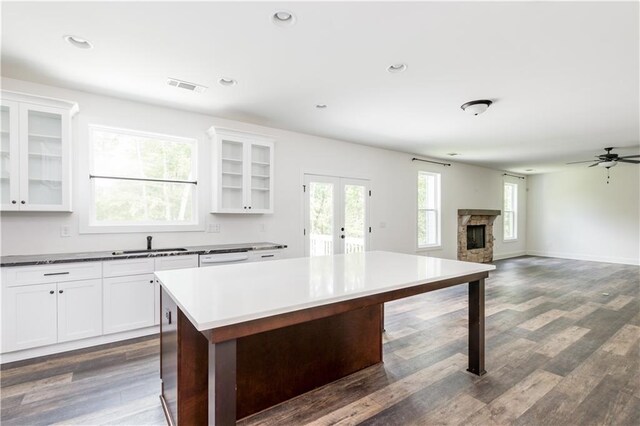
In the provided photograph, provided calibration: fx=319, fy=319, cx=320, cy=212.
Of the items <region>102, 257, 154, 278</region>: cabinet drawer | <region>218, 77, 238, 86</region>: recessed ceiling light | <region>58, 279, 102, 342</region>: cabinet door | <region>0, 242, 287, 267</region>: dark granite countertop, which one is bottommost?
<region>58, 279, 102, 342</region>: cabinet door

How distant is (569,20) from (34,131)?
4.47 metres

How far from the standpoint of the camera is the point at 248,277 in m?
2.03

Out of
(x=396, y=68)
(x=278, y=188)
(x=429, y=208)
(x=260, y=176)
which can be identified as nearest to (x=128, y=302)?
(x=260, y=176)

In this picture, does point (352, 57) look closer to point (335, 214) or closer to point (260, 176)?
point (260, 176)

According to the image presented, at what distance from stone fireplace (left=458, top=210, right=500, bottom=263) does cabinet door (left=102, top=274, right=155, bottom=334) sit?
6.77 metres

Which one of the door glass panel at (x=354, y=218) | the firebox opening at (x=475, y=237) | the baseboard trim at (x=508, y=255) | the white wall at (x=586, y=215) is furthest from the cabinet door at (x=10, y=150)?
the white wall at (x=586, y=215)

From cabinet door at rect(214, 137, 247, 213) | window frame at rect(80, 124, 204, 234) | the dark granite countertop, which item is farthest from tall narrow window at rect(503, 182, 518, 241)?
window frame at rect(80, 124, 204, 234)

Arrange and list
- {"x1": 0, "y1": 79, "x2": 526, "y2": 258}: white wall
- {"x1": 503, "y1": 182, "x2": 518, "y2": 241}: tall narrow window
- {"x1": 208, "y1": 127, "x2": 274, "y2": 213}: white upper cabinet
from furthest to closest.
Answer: {"x1": 503, "y1": 182, "x2": 518, "y2": 241}: tall narrow window → {"x1": 208, "y1": 127, "x2": 274, "y2": 213}: white upper cabinet → {"x1": 0, "y1": 79, "x2": 526, "y2": 258}: white wall

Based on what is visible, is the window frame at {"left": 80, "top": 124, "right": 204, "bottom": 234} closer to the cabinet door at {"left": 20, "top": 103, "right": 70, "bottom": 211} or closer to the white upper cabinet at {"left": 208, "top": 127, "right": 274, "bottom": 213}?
the white upper cabinet at {"left": 208, "top": 127, "right": 274, "bottom": 213}

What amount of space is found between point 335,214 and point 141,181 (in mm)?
2964

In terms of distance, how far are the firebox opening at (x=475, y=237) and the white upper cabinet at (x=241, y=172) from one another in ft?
19.0

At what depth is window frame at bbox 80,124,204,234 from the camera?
138 inches

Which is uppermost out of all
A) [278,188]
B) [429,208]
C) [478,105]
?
[478,105]

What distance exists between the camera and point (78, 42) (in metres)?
2.40
